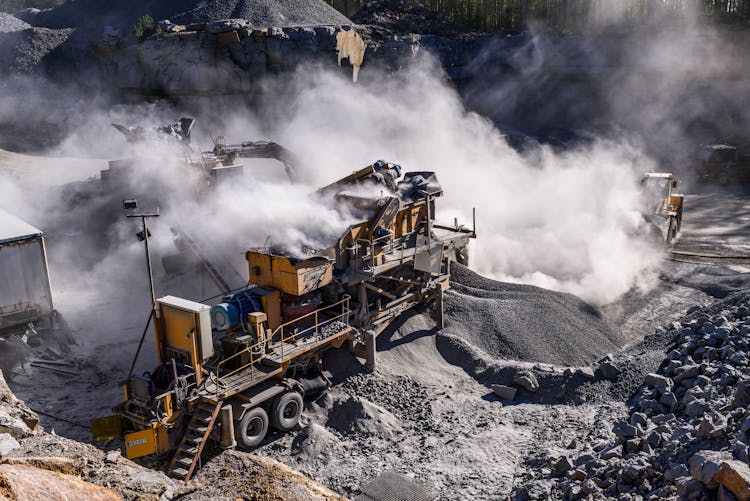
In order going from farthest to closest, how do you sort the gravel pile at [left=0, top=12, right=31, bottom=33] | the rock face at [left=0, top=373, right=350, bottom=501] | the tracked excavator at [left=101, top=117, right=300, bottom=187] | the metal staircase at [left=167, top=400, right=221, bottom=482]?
the gravel pile at [left=0, top=12, right=31, bottom=33] < the tracked excavator at [left=101, top=117, right=300, bottom=187] < the metal staircase at [left=167, top=400, right=221, bottom=482] < the rock face at [left=0, top=373, right=350, bottom=501]

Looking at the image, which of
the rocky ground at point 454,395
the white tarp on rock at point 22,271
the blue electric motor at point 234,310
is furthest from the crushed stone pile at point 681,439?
the white tarp on rock at point 22,271

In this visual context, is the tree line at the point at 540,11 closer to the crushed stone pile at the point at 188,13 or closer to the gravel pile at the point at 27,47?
the crushed stone pile at the point at 188,13

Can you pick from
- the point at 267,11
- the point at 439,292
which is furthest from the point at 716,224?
the point at 267,11

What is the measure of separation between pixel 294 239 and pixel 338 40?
21002 millimetres

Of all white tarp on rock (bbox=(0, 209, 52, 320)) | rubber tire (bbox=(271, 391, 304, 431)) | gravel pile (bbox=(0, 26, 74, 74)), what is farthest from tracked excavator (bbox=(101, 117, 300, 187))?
gravel pile (bbox=(0, 26, 74, 74))

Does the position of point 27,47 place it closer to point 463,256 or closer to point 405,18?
point 405,18

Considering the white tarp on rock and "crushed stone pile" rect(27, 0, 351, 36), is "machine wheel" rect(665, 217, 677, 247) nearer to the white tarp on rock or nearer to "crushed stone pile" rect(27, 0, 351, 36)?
the white tarp on rock

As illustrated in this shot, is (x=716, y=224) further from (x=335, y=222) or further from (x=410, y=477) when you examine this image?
(x=410, y=477)

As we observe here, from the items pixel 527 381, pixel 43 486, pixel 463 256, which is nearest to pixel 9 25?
pixel 463 256

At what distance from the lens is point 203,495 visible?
8.49 m

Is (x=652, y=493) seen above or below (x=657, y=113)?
below

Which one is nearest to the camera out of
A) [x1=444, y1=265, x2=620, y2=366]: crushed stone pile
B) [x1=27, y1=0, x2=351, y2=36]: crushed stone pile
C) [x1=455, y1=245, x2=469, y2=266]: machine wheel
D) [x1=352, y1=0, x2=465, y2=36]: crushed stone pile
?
[x1=444, y1=265, x2=620, y2=366]: crushed stone pile

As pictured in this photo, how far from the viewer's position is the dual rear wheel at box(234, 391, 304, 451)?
35.4 feet

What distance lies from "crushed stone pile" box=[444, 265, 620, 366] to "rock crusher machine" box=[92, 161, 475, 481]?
0.63 metres
